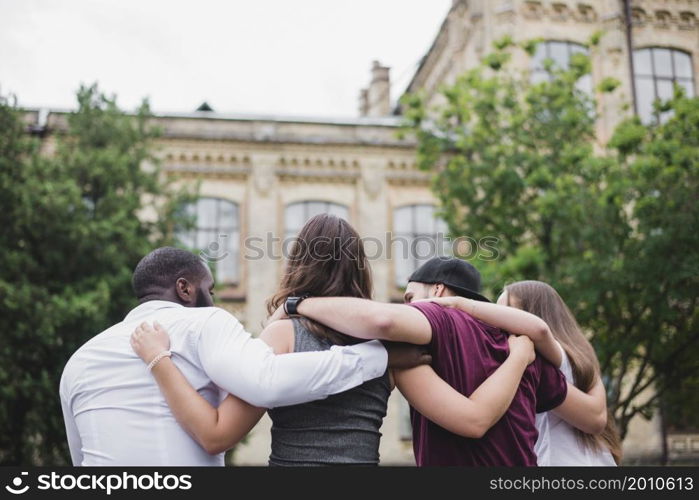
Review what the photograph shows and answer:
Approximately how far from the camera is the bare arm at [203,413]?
105 inches

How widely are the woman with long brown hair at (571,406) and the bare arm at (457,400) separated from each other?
3.11 ft

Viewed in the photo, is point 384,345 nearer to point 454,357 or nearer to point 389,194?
point 454,357

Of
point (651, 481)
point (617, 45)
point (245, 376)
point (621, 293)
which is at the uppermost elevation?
point (617, 45)

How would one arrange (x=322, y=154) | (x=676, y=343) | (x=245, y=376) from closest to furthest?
(x=245, y=376) → (x=676, y=343) → (x=322, y=154)

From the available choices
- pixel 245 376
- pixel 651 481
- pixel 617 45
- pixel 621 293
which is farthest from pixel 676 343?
pixel 245 376

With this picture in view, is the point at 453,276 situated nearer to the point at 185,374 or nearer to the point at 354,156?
the point at 185,374

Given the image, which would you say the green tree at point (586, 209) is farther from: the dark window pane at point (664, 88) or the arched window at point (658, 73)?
the dark window pane at point (664, 88)

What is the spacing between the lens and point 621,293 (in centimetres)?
1370

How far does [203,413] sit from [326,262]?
2.51ft


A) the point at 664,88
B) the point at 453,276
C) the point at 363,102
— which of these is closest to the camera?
the point at 453,276

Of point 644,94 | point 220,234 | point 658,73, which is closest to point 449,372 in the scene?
point 220,234

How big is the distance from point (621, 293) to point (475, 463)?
38.7 feet

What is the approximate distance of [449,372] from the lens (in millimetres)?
2857

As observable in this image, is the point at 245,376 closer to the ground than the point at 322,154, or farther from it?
closer to the ground
